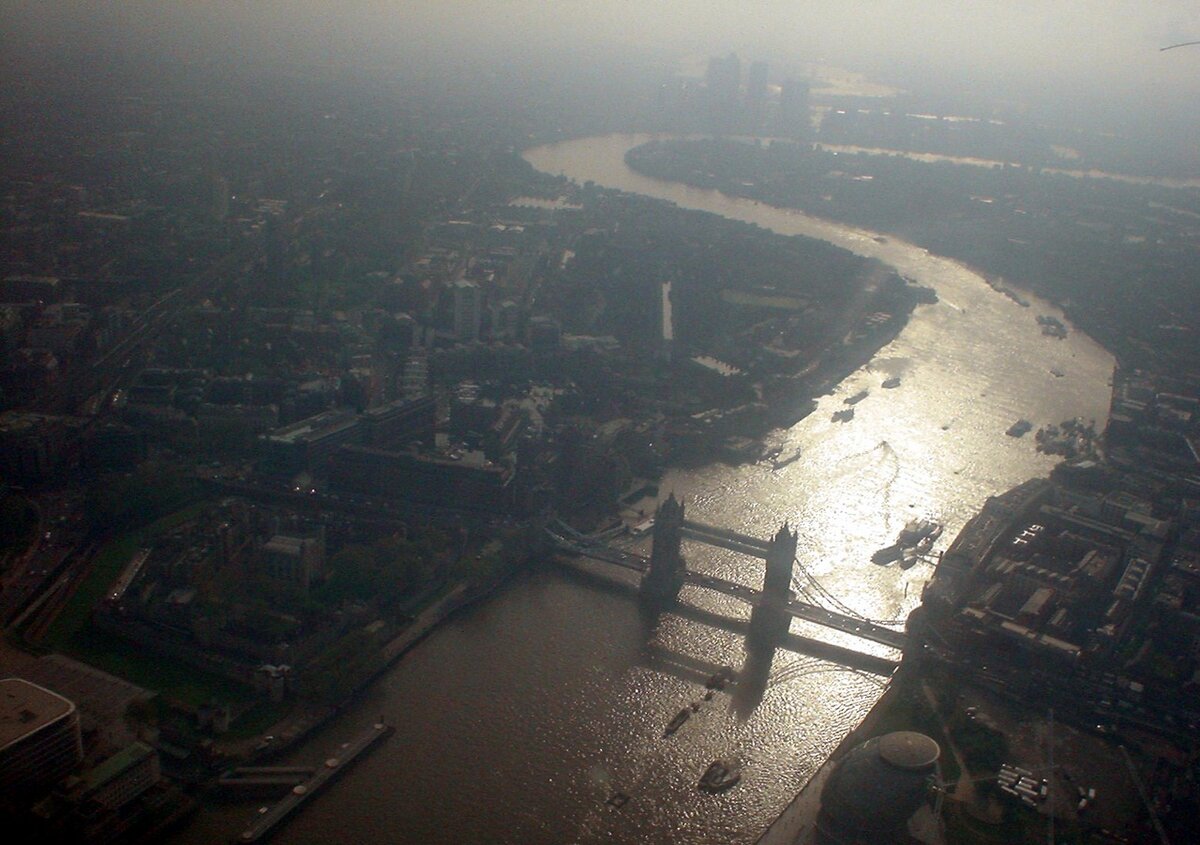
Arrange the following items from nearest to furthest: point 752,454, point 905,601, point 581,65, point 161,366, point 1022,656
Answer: point 1022,656
point 905,601
point 752,454
point 161,366
point 581,65

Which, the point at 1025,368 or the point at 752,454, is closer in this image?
the point at 752,454

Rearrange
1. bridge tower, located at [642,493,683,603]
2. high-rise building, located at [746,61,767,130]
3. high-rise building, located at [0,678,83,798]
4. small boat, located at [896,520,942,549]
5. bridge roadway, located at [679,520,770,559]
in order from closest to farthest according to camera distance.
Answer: high-rise building, located at [0,678,83,798]
bridge tower, located at [642,493,683,603]
bridge roadway, located at [679,520,770,559]
small boat, located at [896,520,942,549]
high-rise building, located at [746,61,767,130]

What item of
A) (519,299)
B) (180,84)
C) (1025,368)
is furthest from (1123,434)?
(180,84)

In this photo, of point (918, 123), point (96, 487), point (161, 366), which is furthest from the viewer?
point (918, 123)

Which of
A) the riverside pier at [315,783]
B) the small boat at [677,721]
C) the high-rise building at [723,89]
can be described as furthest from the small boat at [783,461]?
the high-rise building at [723,89]

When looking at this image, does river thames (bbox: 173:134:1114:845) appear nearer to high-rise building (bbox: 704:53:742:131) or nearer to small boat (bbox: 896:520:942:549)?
small boat (bbox: 896:520:942:549)

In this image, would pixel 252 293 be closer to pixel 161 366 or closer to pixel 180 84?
pixel 161 366

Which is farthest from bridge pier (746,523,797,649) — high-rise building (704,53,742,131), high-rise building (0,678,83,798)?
high-rise building (704,53,742,131)

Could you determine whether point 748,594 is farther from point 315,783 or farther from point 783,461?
point 315,783
